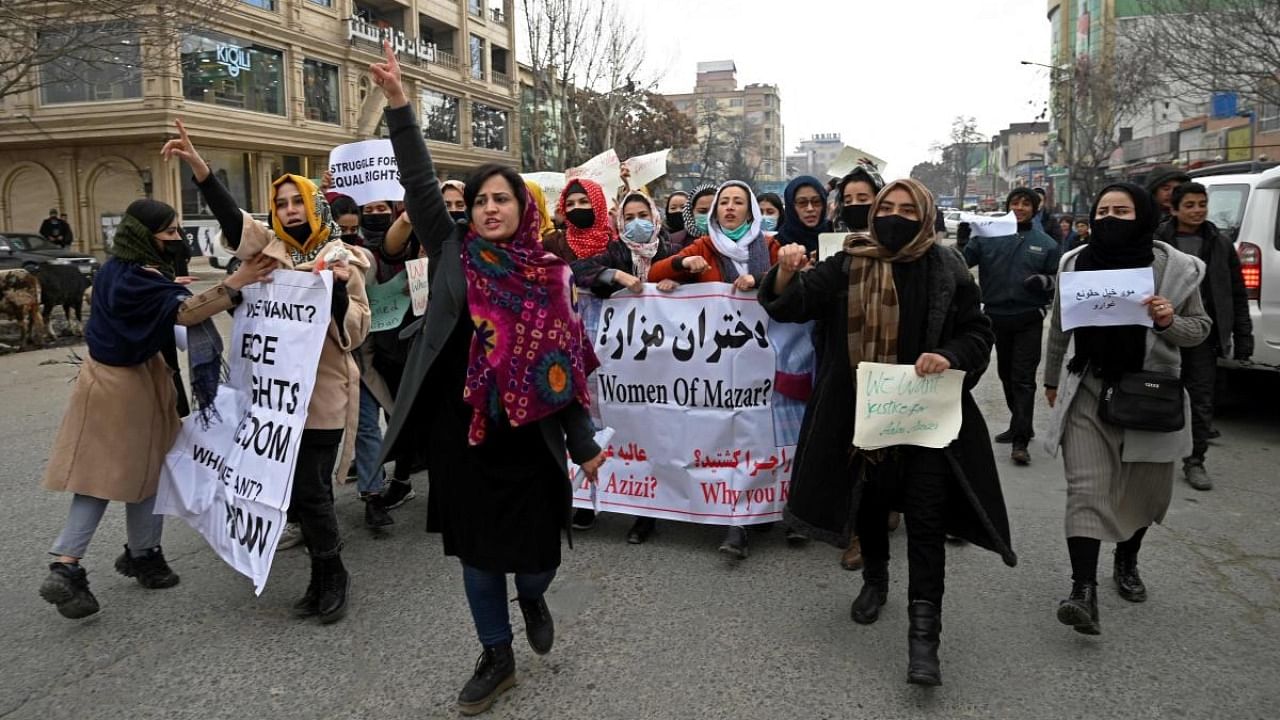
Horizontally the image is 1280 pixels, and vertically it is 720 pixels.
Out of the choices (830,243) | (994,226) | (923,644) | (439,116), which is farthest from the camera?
(439,116)

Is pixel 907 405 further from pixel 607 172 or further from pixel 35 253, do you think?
pixel 35 253

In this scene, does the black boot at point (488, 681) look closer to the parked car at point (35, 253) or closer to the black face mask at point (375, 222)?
the black face mask at point (375, 222)

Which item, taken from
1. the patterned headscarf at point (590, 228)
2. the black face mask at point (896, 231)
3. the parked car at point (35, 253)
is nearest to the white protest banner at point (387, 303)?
the patterned headscarf at point (590, 228)

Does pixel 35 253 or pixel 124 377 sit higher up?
pixel 35 253

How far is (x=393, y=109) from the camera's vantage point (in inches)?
123

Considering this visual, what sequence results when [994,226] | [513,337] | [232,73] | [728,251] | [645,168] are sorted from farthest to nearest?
[232,73] < [645,168] < [994,226] < [728,251] < [513,337]

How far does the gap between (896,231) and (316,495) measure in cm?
260

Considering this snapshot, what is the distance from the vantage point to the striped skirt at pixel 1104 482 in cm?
370

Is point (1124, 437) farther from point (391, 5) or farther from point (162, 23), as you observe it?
point (391, 5)

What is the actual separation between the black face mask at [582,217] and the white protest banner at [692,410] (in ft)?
1.58

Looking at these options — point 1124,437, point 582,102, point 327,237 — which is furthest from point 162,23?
point 582,102

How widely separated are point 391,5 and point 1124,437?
4321 centimetres

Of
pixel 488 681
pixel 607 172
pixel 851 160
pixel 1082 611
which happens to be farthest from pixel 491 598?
pixel 607 172

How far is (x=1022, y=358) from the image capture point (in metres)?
6.68
